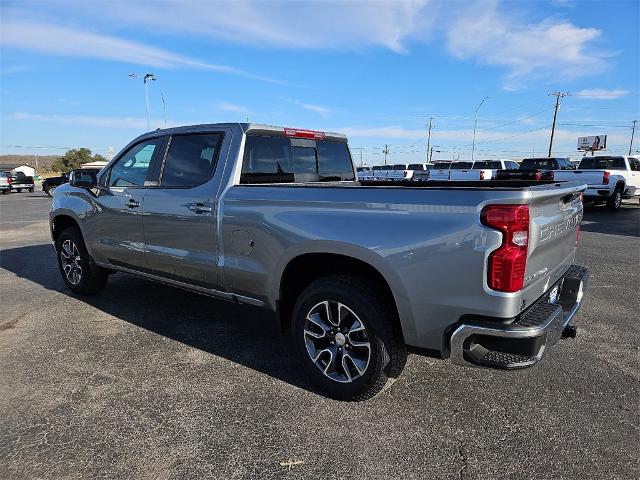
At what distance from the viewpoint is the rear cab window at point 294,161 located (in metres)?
3.91

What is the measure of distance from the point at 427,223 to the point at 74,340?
351cm

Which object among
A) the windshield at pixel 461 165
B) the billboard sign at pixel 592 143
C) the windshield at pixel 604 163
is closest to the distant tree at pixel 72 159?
the windshield at pixel 461 165

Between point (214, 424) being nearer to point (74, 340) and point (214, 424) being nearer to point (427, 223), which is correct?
point (427, 223)

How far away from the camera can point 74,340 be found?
4.30 meters

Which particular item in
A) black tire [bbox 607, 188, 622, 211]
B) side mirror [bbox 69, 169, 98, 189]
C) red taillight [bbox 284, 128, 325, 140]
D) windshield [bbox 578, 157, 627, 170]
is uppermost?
red taillight [bbox 284, 128, 325, 140]

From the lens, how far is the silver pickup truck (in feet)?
8.18

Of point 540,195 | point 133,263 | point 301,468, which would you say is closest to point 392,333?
point 301,468

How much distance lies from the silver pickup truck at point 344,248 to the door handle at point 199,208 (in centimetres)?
2

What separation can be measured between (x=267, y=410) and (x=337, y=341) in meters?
0.65

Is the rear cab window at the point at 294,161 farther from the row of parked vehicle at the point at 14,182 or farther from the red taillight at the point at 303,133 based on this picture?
the row of parked vehicle at the point at 14,182

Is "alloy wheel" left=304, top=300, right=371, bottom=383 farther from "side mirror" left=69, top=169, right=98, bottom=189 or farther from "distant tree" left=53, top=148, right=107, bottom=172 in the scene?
"distant tree" left=53, top=148, right=107, bottom=172

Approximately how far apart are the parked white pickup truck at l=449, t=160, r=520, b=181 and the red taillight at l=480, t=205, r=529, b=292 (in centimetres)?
1841

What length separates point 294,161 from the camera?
173 inches

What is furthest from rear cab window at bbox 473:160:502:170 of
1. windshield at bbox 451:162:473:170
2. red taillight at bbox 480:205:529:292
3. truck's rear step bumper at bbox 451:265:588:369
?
red taillight at bbox 480:205:529:292
